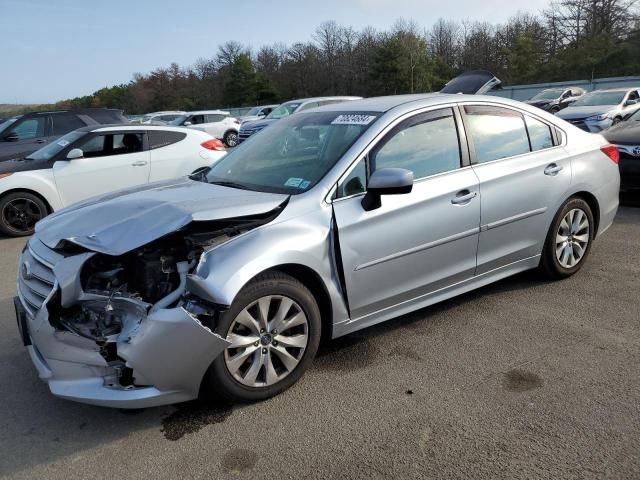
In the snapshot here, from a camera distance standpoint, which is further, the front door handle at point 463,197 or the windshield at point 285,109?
the windshield at point 285,109

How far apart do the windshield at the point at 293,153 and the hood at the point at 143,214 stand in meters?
0.21

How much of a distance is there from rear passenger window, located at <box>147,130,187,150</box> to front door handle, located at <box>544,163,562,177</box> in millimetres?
5974

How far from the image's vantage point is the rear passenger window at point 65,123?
11.4 m

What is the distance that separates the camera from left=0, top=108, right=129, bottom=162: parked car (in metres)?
11.1

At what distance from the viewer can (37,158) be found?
7.91 meters

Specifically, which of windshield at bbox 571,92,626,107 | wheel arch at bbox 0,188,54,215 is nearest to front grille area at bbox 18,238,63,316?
wheel arch at bbox 0,188,54,215

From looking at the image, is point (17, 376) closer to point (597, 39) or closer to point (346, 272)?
point (346, 272)

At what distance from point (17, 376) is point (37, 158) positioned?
5.41 meters

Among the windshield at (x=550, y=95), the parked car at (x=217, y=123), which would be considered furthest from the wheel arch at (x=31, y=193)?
the windshield at (x=550, y=95)

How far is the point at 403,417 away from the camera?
283 centimetres

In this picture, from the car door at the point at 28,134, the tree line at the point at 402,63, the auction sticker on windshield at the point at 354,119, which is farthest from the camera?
the tree line at the point at 402,63

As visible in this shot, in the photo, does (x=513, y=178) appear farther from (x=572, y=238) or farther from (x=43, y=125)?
(x=43, y=125)

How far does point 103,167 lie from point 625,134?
7.68m

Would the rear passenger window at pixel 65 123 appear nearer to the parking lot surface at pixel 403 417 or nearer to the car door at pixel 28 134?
the car door at pixel 28 134
